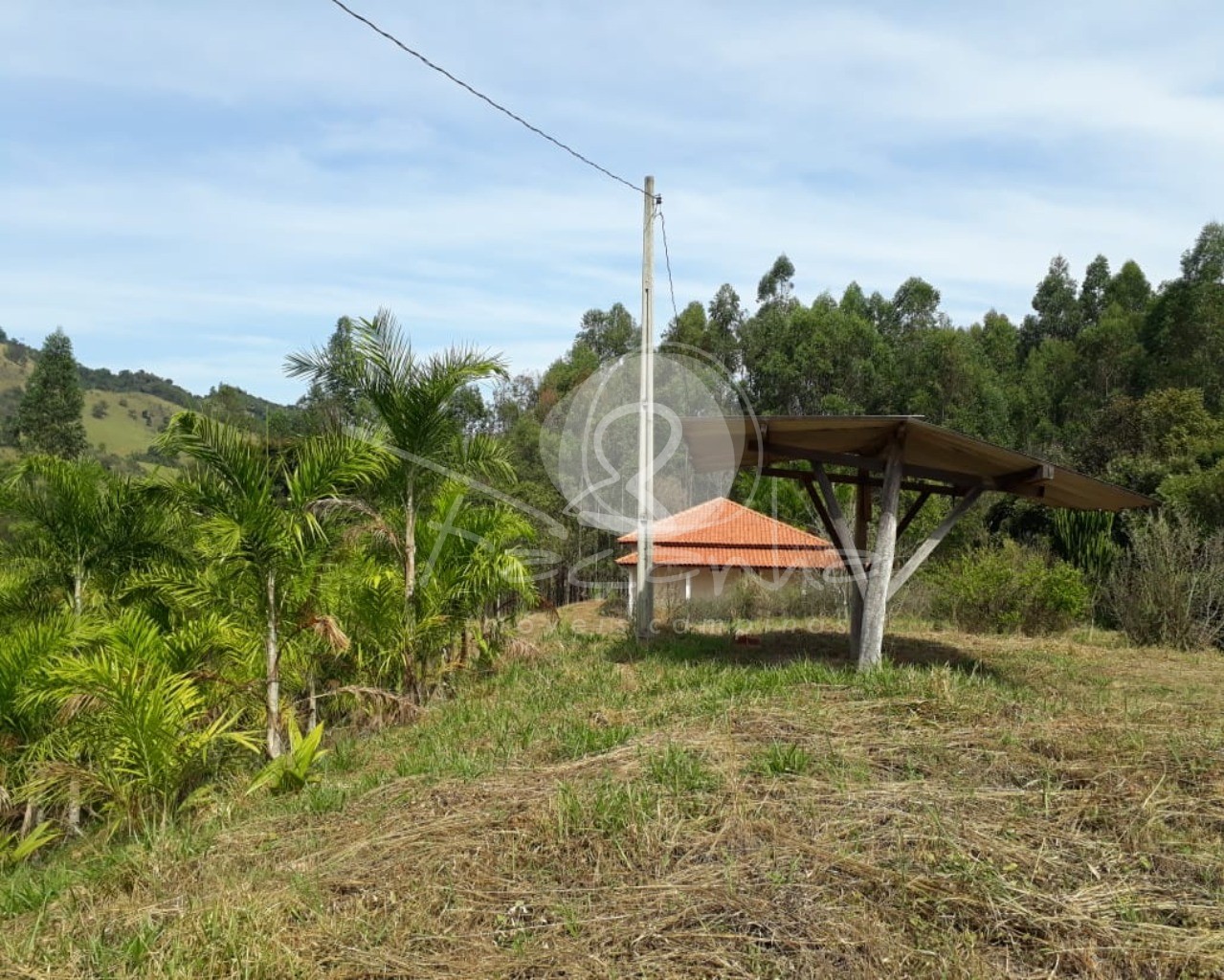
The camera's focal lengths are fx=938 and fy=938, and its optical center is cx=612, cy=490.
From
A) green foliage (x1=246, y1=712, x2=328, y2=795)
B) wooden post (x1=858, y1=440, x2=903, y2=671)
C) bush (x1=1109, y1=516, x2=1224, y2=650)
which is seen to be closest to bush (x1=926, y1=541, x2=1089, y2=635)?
bush (x1=1109, y1=516, x2=1224, y2=650)

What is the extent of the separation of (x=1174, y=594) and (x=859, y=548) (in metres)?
6.57

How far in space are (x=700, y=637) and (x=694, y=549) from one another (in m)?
12.2

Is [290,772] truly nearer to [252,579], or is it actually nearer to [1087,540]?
[252,579]

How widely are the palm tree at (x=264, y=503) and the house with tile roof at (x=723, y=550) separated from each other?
16.0m

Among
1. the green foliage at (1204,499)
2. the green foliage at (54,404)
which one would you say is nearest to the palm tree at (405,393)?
the green foliage at (1204,499)

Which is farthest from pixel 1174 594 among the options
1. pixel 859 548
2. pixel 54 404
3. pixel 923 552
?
pixel 54 404

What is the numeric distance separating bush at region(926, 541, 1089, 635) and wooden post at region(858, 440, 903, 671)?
7.38 metres

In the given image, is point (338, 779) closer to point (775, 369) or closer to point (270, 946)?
point (270, 946)

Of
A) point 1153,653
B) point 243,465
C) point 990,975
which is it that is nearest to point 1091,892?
point 990,975

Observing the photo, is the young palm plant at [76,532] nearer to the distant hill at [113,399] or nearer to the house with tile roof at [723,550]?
the house with tile roof at [723,550]

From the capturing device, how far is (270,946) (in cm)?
369

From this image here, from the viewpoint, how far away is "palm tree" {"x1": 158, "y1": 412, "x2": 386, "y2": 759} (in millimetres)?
7297

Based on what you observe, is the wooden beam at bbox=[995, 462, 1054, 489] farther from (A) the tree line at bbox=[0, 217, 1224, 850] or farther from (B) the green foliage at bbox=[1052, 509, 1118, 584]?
(B) the green foliage at bbox=[1052, 509, 1118, 584]

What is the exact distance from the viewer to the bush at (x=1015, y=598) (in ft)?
50.3
